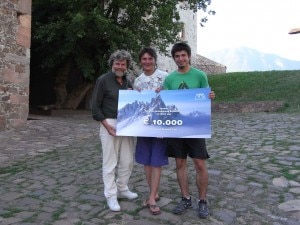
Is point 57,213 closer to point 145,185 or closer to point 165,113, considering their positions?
point 145,185

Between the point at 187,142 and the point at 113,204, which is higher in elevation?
the point at 187,142

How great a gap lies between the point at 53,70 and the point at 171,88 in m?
13.7

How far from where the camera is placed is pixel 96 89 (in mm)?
4062

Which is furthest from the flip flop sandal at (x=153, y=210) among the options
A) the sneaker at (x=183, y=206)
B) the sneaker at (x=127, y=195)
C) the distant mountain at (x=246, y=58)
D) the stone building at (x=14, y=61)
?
the distant mountain at (x=246, y=58)

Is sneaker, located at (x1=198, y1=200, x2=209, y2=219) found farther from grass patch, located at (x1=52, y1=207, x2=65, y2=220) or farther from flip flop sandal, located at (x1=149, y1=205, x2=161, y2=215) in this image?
grass patch, located at (x1=52, y1=207, x2=65, y2=220)

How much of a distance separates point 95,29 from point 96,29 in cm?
4

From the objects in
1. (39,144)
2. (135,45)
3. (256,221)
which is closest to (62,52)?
(135,45)

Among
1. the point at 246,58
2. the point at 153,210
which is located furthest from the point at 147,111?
the point at 246,58

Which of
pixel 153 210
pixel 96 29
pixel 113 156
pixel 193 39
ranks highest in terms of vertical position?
pixel 193 39

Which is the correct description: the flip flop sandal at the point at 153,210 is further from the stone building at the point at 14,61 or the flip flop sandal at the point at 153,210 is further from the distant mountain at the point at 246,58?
the distant mountain at the point at 246,58

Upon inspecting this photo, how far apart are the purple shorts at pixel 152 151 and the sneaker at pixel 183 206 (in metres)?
0.46

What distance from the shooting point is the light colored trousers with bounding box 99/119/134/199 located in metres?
4.08

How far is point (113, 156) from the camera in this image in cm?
409

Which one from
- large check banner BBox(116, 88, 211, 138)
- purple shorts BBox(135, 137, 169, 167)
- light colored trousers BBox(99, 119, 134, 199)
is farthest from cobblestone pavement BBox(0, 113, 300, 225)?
large check banner BBox(116, 88, 211, 138)
